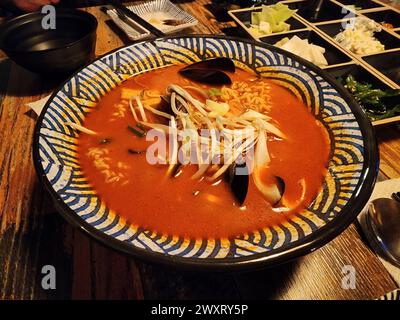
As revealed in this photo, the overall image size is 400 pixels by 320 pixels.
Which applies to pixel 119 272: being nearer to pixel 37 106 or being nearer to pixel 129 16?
pixel 37 106

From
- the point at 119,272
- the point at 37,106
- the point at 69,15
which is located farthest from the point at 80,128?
the point at 69,15

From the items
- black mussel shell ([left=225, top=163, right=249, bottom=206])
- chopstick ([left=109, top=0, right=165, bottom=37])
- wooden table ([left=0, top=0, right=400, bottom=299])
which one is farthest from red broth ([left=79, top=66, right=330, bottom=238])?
chopstick ([left=109, top=0, right=165, bottom=37])

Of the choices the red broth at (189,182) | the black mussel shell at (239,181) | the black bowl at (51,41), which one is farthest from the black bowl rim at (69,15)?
the black mussel shell at (239,181)

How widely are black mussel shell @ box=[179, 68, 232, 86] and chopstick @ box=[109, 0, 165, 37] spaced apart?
0.61 metres

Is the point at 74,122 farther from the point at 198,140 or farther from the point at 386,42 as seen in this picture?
the point at 386,42

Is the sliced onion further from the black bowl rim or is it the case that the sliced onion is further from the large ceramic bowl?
the black bowl rim

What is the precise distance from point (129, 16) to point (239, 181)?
2155 millimetres

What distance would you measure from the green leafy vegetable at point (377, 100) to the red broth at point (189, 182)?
0.55m

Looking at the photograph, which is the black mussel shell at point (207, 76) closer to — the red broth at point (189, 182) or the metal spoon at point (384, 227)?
the red broth at point (189, 182)

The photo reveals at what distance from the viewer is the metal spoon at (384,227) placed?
144 centimetres

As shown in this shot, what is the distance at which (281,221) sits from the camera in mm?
1395

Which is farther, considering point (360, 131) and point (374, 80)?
point (374, 80)
